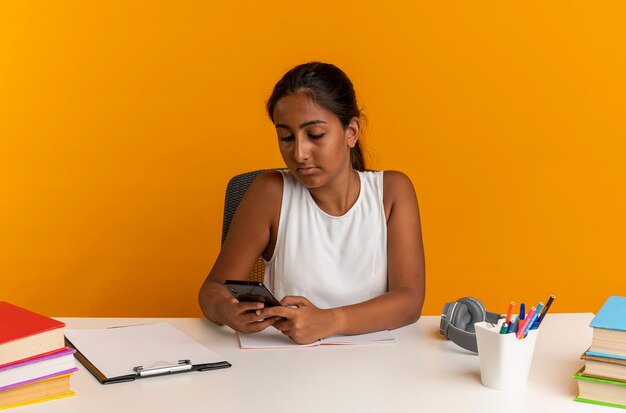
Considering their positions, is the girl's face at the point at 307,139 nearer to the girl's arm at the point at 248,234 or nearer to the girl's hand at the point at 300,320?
the girl's arm at the point at 248,234

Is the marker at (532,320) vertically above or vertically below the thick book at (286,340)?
above

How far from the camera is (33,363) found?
152cm

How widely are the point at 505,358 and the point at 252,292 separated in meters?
0.56

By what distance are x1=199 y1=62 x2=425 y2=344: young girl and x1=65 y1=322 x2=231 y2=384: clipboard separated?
0.28m

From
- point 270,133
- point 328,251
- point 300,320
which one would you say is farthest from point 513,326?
point 270,133

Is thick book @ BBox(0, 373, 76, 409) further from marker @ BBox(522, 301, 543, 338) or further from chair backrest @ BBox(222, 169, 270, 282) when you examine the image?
chair backrest @ BBox(222, 169, 270, 282)

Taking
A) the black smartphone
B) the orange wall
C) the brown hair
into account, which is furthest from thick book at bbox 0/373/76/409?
the orange wall

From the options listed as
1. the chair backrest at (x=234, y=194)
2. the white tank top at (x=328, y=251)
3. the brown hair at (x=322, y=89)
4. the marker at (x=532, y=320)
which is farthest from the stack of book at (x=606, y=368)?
the chair backrest at (x=234, y=194)

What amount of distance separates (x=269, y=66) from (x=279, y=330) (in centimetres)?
188

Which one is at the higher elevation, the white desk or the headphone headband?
the headphone headband

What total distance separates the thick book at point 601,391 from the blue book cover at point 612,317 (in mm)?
94

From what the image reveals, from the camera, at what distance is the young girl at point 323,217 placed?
2.25 m

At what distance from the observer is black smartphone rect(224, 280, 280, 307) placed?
1.81 m

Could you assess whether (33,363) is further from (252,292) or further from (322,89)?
(322,89)
